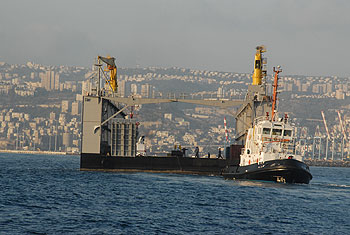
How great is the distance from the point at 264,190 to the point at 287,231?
1906 centimetres

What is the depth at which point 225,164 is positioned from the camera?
255 ft

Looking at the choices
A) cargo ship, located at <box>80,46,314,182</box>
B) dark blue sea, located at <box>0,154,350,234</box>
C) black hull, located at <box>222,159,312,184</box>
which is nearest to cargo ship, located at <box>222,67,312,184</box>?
black hull, located at <box>222,159,312,184</box>

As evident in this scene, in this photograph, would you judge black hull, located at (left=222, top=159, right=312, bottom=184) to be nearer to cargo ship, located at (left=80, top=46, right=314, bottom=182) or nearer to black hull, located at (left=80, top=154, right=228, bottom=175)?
cargo ship, located at (left=80, top=46, right=314, bottom=182)

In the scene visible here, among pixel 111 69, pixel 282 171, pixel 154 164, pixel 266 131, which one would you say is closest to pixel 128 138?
pixel 154 164

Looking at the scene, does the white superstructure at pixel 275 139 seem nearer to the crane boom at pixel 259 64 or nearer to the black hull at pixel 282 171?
the black hull at pixel 282 171

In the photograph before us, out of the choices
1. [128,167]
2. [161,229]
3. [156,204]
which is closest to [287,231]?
[161,229]

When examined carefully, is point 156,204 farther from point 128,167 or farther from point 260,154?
point 128,167

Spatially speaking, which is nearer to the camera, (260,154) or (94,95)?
(260,154)

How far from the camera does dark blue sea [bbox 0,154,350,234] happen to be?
3303 centimetres

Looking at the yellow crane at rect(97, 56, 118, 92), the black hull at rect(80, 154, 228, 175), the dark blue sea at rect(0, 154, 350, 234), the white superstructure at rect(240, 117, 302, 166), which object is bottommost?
the dark blue sea at rect(0, 154, 350, 234)

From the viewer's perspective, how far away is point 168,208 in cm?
4034

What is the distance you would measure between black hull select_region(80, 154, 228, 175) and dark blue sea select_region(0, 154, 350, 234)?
1637 centimetres

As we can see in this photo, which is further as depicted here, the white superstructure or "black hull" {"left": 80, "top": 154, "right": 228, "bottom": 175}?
"black hull" {"left": 80, "top": 154, "right": 228, "bottom": 175}

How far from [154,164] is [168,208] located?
36660mm
